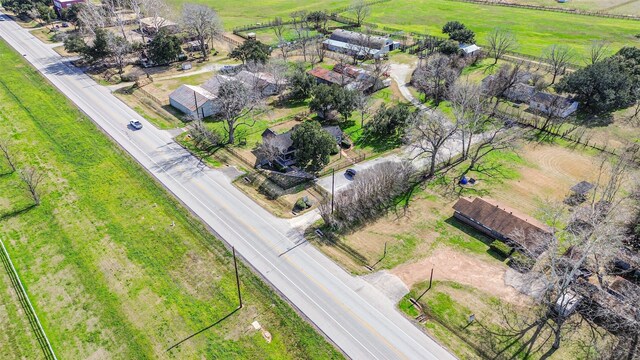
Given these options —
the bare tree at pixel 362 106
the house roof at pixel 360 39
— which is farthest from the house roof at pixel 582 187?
the house roof at pixel 360 39

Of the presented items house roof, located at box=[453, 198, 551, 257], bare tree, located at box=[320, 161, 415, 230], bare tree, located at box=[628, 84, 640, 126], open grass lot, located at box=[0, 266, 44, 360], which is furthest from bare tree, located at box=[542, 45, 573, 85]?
open grass lot, located at box=[0, 266, 44, 360]

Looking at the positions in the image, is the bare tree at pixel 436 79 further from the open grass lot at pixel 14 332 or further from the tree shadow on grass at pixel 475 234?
the open grass lot at pixel 14 332

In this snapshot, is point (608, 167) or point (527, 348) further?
point (608, 167)

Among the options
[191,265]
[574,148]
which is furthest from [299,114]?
[574,148]

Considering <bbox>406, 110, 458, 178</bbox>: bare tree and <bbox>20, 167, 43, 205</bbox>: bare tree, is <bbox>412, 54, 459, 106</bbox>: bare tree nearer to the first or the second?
<bbox>406, 110, 458, 178</bbox>: bare tree

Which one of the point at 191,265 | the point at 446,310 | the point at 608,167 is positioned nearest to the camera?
the point at 446,310

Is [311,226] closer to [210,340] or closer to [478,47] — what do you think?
[210,340]

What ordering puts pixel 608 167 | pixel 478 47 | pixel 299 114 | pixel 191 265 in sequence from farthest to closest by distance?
pixel 478 47
pixel 299 114
pixel 608 167
pixel 191 265
